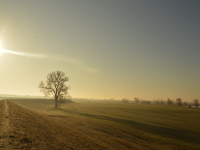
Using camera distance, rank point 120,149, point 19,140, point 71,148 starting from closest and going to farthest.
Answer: point 19,140 → point 71,148 → point 120,149

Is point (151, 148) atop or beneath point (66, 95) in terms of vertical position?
beneath

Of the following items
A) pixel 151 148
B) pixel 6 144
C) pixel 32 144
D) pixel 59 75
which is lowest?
pixel 151 148

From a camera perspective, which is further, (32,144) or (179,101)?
(179,101)

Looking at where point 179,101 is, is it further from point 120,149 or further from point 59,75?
point 120,149

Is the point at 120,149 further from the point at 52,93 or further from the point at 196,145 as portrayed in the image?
the point at 52,93

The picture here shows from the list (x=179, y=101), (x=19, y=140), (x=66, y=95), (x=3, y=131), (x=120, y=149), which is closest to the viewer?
(x=19, y=140)

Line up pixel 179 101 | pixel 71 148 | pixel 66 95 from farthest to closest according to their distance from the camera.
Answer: pixel 179 101, pixel 66 95, pixel 71 148

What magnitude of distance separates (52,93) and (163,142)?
154 feet


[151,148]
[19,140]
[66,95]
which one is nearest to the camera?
[19,140]

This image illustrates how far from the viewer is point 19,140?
27.4 feet

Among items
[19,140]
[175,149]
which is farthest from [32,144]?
[175,149]

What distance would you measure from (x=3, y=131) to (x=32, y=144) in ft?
7.76

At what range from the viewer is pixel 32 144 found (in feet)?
28.0

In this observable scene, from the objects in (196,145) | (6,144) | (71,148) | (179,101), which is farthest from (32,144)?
(179,101)
